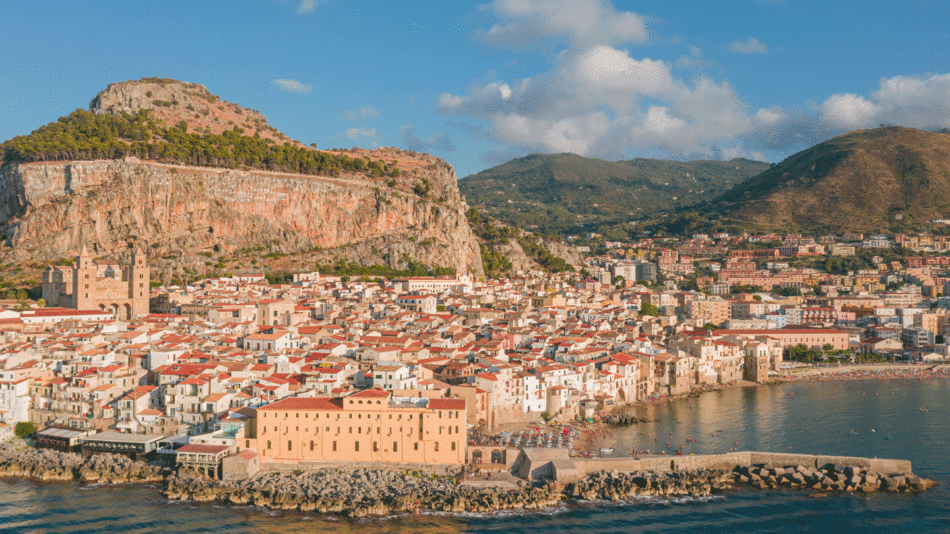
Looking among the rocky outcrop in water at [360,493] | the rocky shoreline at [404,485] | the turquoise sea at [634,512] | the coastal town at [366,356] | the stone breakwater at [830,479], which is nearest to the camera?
the turquoise sea at [634,512]

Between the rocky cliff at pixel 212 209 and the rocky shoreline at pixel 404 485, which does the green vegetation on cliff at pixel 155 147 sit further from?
the rocky shoreline at pixel 404 485

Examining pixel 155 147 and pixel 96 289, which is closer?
pixel 96 289

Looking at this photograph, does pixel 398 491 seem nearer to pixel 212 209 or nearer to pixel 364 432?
pixel 364 432

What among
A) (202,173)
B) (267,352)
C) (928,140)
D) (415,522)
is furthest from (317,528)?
(928,140)

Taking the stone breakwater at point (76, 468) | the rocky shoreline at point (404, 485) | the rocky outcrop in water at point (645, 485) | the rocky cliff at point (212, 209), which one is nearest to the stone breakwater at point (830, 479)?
the rocky shoreline at point (404, 485)

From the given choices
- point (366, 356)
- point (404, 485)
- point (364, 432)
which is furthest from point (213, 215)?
point (404, 485)

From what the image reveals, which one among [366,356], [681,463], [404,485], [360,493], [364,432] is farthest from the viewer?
[366,356]

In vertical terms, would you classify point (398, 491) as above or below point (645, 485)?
above

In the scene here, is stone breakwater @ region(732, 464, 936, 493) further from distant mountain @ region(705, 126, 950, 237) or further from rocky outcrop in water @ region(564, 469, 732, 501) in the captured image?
distant mountain @ region(705, 126, 950, 237)
